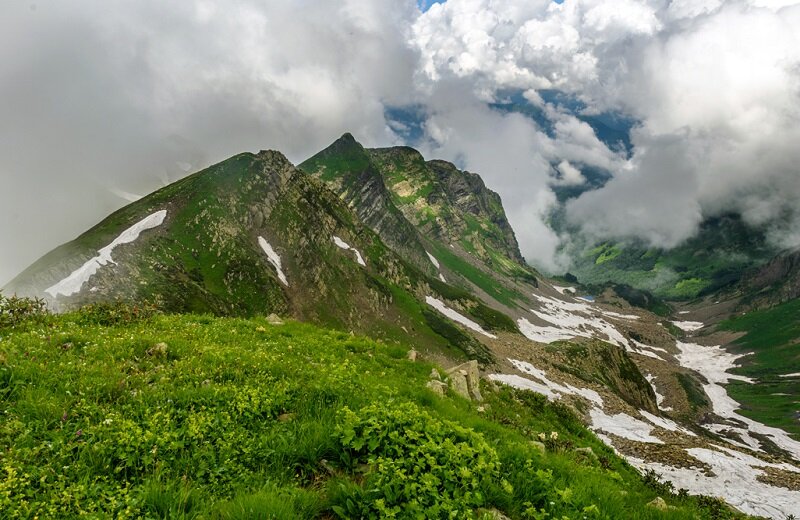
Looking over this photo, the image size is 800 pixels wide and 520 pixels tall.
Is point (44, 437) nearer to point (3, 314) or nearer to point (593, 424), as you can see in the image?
point (3, 314)

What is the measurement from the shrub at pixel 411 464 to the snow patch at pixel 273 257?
11982cm

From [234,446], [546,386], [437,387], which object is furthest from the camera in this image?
[546,386]

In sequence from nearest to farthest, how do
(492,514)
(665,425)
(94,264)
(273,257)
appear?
(492,514) < (94,264) < (665,425) < (273,257)

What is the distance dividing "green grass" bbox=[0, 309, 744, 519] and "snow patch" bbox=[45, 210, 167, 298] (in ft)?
266

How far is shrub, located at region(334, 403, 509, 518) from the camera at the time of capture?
240 inches

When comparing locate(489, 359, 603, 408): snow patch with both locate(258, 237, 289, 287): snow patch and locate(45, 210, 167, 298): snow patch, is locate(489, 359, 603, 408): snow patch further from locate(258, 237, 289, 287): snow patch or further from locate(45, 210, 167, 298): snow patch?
locate(45, 210, 167, 298): snow patch

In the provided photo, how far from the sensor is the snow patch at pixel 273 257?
12506 centimetres

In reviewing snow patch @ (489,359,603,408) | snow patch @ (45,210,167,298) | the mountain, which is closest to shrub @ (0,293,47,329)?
the mountain

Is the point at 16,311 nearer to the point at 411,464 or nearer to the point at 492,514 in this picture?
the point at 411,464

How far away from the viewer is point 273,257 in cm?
13112

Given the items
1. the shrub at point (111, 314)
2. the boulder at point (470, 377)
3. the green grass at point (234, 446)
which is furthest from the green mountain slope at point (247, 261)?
the green grass at point (234, 446)

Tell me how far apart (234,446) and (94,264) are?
316 ft

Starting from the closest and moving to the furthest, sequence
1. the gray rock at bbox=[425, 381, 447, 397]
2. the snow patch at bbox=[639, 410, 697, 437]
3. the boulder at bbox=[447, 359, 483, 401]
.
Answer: the gray rock at bbox=[425, 381, 447, 397]
the boulder at bbox=[447, 359, 483, 401]
the snow patch at bbox=[639, 410, 697, 437]

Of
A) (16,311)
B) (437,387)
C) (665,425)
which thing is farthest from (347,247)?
(437,387)
